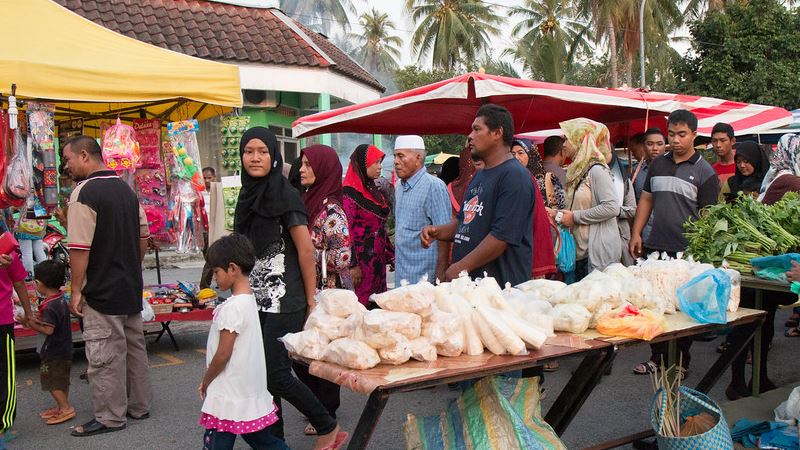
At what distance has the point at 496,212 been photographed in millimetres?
3814

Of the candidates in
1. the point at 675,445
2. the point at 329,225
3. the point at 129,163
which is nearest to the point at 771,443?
the point at 675,445

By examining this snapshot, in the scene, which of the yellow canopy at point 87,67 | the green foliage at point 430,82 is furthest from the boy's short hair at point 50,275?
the green foliage at point 430,82

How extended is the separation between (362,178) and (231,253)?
197 centimetres

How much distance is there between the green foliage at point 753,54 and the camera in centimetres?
1998

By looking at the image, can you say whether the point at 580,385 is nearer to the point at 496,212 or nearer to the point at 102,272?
the point at 496,212

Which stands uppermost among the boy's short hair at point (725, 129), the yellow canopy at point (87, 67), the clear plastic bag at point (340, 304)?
the yellow canopy at point (87, 67)

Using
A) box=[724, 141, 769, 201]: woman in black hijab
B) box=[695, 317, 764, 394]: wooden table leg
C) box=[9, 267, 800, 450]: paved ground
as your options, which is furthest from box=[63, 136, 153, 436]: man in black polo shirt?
box=[724, 141, 769, 201]: woman in black hijab

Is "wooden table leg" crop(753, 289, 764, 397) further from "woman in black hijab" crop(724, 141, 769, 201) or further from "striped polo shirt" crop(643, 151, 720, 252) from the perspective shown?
"woman in black hijab" crop(724, 141, 769, 201)

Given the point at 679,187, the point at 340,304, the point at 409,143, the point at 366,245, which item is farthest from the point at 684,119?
the point at 340,304

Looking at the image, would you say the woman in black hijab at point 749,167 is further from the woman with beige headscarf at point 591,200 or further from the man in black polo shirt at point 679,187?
the woman with beige headscarf at point 591,200

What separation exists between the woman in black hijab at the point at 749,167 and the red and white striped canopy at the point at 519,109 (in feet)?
2.35

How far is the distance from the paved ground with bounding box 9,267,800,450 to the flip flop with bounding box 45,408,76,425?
0.06 m

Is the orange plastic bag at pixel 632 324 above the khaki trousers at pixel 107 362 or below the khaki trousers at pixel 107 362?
above

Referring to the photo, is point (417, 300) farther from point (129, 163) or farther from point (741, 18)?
point (741, 18)
